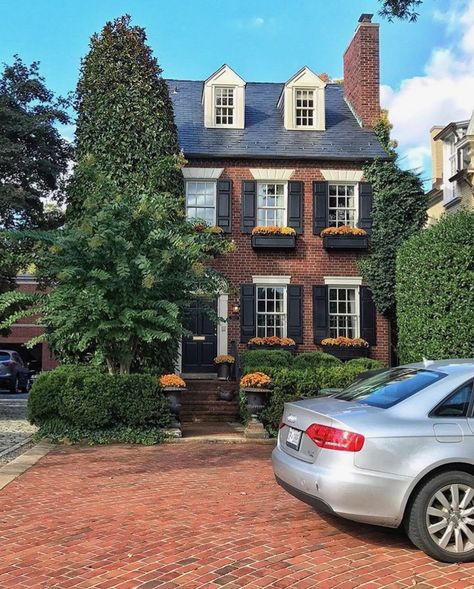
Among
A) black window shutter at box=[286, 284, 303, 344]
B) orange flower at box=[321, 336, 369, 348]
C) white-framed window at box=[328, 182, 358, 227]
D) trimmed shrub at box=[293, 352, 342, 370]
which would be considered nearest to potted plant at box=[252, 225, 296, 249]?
black window shutter at box=[286, 284, 303, 344]

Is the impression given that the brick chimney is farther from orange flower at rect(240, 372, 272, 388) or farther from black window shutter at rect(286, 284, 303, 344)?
orange flower at rect(240, 372, 272, 388)

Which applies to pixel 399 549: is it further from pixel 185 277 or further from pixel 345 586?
pixel 185 277

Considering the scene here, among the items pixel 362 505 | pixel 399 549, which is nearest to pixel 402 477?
pixel 362 505

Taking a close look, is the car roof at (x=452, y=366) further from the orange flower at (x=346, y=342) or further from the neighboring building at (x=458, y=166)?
the orange flower at (x=346, y=342)

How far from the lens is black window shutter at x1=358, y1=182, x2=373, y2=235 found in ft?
54.2

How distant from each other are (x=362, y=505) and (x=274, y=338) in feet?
37.9

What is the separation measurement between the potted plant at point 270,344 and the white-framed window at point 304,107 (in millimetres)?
6535

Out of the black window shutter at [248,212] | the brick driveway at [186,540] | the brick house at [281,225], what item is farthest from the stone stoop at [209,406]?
the brick driveway at [186,540]

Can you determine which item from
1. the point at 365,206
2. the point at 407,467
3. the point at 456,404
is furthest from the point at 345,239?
the point at 407,467

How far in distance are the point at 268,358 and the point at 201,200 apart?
5.11 metres

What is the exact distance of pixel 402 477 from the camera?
13.9 ft

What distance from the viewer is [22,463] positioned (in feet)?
26.6

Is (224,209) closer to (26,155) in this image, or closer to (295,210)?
(295,210)

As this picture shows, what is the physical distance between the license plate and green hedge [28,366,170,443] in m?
5.11
